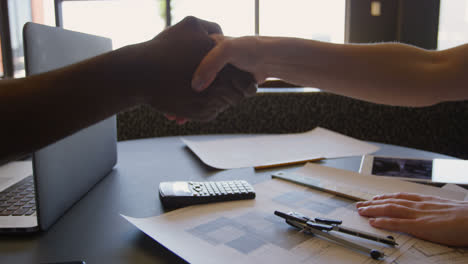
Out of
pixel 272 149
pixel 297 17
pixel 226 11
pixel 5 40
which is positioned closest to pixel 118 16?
pixel 5 40

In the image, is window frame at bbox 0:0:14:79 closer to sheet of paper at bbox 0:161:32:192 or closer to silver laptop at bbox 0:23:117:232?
sheet of paper at bbox 0:161:32:192

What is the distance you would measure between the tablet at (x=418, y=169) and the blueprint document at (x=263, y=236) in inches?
8.4

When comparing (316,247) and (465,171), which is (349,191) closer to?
(316,247)

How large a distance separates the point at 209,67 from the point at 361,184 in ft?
1.14

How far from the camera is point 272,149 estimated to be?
882mm

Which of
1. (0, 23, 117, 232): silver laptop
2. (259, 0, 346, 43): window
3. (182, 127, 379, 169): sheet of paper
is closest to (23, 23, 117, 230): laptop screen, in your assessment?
(0, 23, 117, 232): silver laptop

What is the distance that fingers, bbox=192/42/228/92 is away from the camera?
1.83 ft

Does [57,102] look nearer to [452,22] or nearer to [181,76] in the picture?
[181,76]

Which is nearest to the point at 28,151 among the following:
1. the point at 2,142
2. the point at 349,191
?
the point at 2,142

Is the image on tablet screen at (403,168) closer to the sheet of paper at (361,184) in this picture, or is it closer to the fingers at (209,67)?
the sheet of paper at (361,184)

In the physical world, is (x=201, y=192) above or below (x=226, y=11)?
below

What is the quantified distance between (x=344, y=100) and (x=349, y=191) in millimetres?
755

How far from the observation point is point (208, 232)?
0.43 m

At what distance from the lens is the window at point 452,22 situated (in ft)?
9.11
